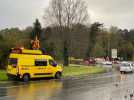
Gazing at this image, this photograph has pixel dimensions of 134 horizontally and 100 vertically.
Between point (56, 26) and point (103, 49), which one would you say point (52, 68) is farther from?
point (103, 49)

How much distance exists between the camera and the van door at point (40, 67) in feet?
115

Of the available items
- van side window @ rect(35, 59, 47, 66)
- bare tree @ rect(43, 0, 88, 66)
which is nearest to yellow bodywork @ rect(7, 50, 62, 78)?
van side window @ rect(35, 59, 47, 66)

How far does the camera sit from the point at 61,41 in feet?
224

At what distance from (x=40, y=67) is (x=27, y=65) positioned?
1729 mm

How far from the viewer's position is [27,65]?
1335 inches

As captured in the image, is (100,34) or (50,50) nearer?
(50,50)

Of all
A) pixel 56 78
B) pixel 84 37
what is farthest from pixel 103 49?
pixel 56 78

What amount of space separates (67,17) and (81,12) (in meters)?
2.97

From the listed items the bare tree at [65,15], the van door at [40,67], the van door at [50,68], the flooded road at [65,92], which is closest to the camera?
the flooded road at [65,92]

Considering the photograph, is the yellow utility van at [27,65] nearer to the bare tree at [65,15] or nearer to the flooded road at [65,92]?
the flooded road at [65,92]

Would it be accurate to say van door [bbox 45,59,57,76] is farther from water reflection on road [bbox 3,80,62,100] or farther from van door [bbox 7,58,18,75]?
water reflection on road [bbox 3,80,62,100]

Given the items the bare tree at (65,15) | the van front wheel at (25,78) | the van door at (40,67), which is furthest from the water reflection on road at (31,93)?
the bare tree at (65,15)

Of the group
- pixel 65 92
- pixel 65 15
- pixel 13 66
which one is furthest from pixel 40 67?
pixel 65 15

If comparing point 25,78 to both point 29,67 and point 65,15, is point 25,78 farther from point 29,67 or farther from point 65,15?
point 65,15
